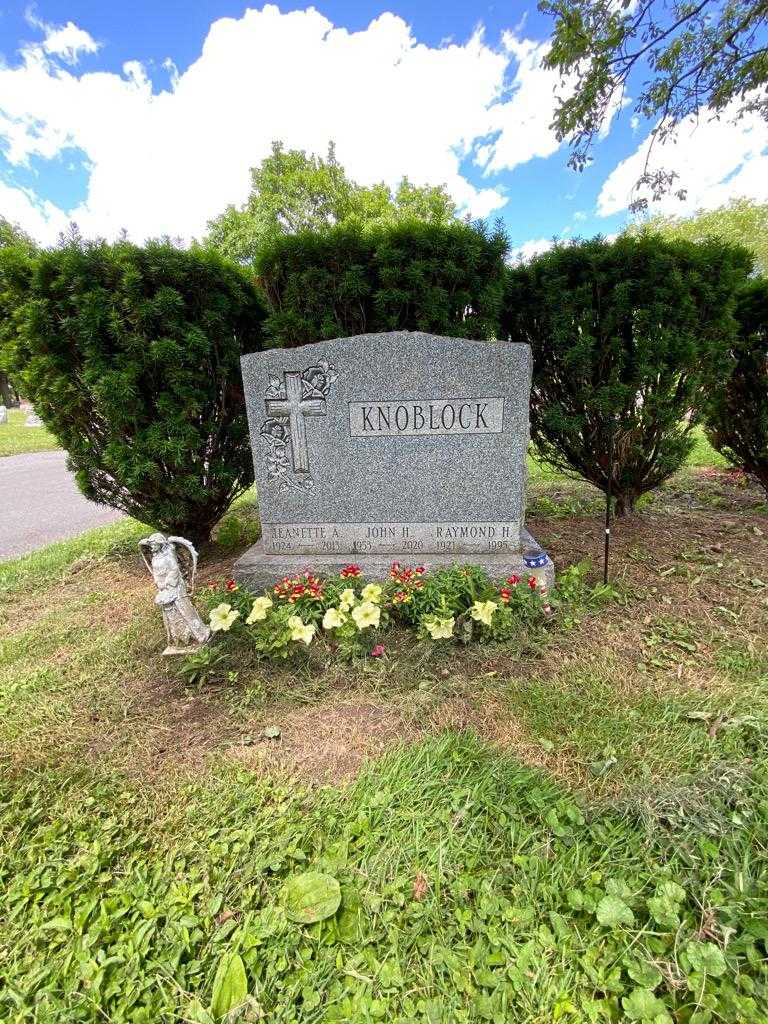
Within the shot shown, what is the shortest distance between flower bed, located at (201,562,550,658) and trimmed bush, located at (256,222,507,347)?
1813 millimetres

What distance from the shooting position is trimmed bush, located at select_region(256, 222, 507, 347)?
10.2 ft

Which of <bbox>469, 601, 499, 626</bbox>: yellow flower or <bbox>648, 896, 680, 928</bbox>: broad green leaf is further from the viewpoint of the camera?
<bbox>469, 601, 499, 626</bbox>: yellow flower

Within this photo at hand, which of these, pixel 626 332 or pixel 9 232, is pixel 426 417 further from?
pixel 9 232

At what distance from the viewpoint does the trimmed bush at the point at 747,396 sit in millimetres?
3949

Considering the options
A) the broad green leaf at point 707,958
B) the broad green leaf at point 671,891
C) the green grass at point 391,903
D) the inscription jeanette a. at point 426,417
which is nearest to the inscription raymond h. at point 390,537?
the inscription jeanette a. at point 426,417

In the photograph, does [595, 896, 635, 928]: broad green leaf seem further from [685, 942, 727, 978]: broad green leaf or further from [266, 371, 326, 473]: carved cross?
[266, 371, 326, 473]: carved cross

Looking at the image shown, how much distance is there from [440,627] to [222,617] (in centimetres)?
121

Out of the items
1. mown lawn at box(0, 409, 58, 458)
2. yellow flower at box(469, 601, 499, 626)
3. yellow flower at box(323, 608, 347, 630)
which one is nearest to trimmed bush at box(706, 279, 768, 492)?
yellow flower at box(469, 601, 499, 626)

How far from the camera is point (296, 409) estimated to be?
118 inches

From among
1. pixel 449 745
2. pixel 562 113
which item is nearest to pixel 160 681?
pixel 449 745

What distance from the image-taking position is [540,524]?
4.19 m

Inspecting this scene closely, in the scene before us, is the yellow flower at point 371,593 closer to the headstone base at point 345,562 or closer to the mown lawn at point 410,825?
the mown lawn at point 410,825

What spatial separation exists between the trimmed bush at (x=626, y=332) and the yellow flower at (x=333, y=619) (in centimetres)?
229

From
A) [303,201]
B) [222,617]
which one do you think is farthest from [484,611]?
[303,201]
